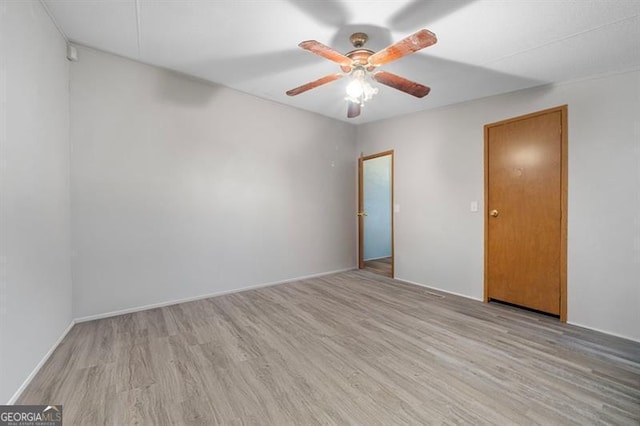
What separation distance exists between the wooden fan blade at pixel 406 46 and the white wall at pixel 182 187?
2195 millimetres

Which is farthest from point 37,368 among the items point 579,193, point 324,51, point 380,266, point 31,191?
point 579,193

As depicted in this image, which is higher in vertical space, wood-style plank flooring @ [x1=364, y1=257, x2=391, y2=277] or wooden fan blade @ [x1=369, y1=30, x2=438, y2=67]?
wooden fan blade @ [x1=369, y1=30, x2=438, y2=67]

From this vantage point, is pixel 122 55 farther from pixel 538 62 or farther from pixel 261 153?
pixel 538 62

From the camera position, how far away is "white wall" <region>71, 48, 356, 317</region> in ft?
8.82

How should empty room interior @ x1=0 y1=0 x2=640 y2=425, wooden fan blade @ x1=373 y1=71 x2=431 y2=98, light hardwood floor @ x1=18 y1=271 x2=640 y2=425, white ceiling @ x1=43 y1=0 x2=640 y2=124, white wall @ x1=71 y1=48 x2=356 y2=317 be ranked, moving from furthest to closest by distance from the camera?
white wall @ x1=71 y1=48 x2=356 y2=317
wooden fan blade @ x1=373 y1=71 x2=431 y2=98
white ceiling @ x1=43 y1=0 x2=640 y2=124
empty room interior @ x1=0 y1=0 x2=640 y2=425
light hardwood floor @ x1=18 y1=271 x2=640 y2=425

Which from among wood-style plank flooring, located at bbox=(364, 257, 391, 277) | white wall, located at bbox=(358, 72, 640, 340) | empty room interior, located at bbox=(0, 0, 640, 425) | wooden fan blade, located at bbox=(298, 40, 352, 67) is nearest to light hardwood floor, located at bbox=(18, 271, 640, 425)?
empty room interior, located at bbox=(0, 0, 640, 425)

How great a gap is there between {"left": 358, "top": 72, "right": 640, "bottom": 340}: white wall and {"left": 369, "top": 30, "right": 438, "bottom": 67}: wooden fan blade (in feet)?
7.03

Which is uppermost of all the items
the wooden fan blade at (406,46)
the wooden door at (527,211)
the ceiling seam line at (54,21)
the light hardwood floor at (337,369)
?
the ceiling seam line at (54,21)

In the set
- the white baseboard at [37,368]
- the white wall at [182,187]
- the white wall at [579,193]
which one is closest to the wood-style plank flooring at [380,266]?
the white wall at [579,193]

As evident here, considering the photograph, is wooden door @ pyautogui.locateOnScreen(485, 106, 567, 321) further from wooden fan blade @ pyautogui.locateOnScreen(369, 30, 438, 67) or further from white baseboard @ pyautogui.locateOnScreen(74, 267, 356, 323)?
white baseboard @ pyautogui.locateOnScreen(74, 267, 356, 323)

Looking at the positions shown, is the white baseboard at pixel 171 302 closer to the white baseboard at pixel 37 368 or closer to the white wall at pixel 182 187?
the white wall at pixel 182 187

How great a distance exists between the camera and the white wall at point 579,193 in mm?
2535

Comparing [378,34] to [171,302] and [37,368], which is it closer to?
[171,302]

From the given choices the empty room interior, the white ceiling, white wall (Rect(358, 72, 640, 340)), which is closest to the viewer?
the empty room interior
